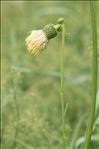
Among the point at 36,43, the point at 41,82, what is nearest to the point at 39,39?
the point at 36,43

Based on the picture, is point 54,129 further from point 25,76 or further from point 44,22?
point 44,22

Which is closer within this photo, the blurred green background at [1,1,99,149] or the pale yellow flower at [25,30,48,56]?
the pale yellow flower at [25,30,48,56]

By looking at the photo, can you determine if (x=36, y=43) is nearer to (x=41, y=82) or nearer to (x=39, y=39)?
(x=39, y=39)

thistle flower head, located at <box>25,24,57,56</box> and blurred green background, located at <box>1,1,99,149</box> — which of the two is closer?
thistle flower head, located at <box>25,24,57,56</box>

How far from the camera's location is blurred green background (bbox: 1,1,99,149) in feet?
Answer: 7.06

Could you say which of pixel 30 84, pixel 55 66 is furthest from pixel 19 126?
pixel 55 66

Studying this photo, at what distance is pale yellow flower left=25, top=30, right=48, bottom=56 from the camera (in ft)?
5.17

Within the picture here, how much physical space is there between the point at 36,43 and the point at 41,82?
1411 mm

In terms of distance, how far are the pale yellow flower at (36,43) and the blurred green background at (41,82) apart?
3.7 inches

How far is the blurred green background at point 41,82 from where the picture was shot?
84.8 inches

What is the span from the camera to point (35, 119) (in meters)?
2.17

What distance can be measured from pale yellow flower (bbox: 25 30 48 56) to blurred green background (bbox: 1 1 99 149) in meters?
0.09

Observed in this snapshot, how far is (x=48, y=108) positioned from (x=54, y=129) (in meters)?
0.23

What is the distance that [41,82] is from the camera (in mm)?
2990
